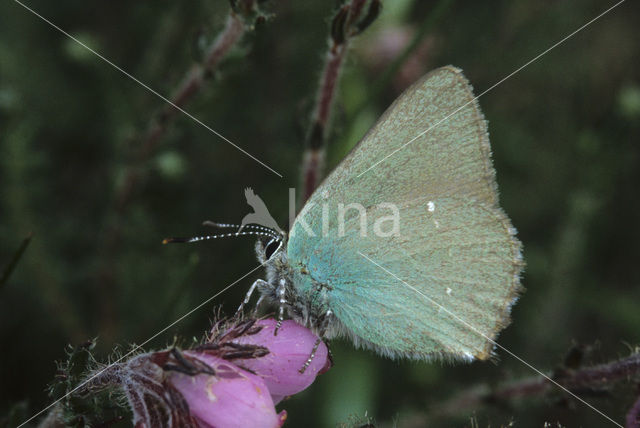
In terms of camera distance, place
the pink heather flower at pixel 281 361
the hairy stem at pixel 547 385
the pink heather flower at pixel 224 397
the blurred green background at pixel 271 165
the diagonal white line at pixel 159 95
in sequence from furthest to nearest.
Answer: the blurred green background at pixel 271 165, the diagonal white line at pixel 159 95, the hairy stem at pixel 547 385, the pink heather flower at pixel 281 361, the pink heather flower at pixel 224 397

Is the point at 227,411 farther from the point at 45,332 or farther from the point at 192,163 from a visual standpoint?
the point at 192,163

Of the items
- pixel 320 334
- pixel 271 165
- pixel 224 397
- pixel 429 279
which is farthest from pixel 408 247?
pixel 271 165

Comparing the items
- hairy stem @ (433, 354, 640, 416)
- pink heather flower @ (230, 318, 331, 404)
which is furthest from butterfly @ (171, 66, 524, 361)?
hairy stem @ (433, 354, 640, 416)

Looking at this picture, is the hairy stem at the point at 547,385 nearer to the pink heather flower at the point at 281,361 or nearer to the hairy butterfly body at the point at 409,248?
the hairy butterfly body at the point at 409,248

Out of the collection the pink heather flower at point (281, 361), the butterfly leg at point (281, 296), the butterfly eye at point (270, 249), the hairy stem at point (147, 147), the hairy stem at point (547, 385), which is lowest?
the hairy stem at point (547, 385)

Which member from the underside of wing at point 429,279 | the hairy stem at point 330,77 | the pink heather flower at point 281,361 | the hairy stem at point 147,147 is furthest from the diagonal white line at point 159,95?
the pink heather flower at point 281,361

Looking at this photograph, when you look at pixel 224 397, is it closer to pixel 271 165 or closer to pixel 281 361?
pixel 281 361
